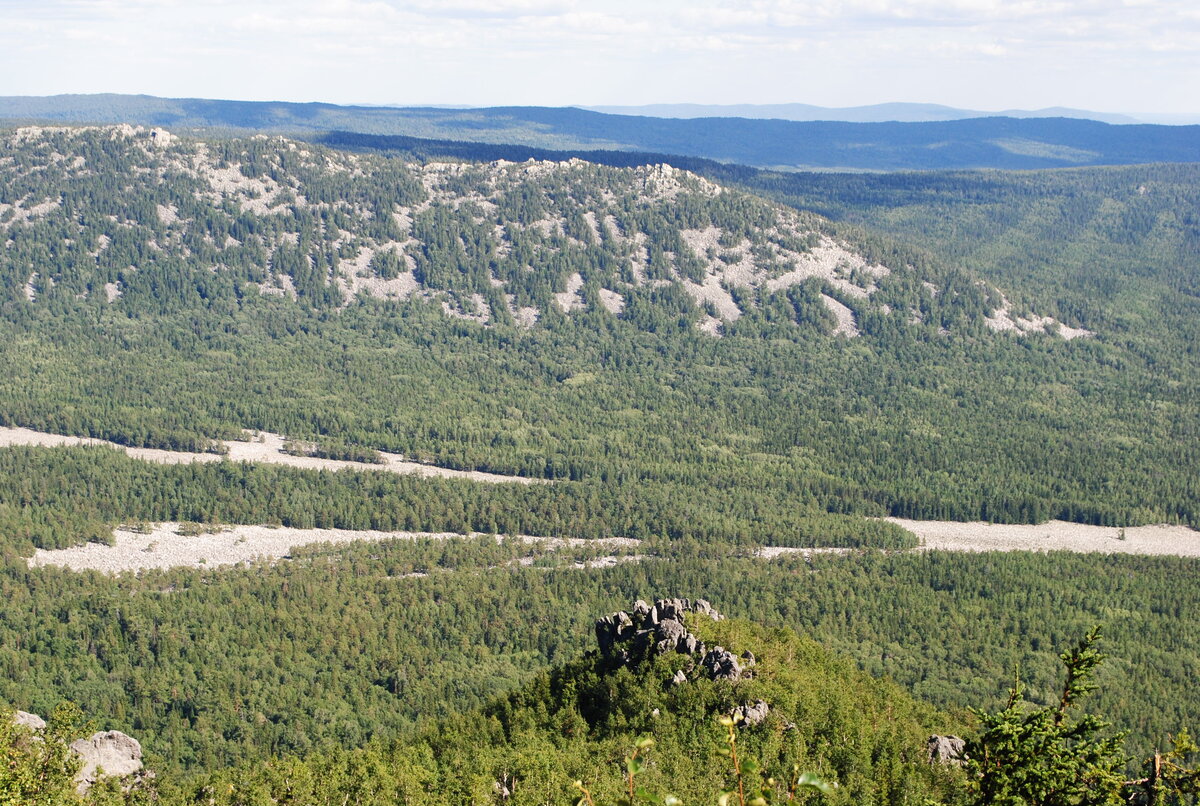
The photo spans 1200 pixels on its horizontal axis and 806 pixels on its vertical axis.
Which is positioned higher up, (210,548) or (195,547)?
(195,547)

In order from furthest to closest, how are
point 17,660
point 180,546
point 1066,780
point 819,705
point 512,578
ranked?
point 180,546, point 512,578, point 17,660, point 819,705, point 1066,780

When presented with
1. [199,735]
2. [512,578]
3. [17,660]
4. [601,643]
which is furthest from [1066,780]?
[512,578]

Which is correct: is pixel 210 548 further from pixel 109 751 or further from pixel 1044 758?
pixel 1044 758

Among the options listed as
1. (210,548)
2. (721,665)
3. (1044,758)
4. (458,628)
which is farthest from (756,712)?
(210,548)

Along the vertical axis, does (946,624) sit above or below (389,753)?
below

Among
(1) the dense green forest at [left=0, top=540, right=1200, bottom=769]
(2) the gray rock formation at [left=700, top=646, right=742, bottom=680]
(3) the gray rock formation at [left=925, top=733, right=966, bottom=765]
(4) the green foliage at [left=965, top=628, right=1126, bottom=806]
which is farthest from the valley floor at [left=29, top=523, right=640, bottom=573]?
(4) the green foliage at [left=965, top=628, right=1126, bottom=806]

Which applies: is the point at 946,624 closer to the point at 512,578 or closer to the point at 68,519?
the point at 512,578

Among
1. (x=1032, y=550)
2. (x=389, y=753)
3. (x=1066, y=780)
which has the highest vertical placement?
(x=1066, y=780)

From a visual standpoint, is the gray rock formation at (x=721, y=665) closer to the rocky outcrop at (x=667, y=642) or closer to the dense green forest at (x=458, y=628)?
the rocky outcrop at (x=667, y=642)

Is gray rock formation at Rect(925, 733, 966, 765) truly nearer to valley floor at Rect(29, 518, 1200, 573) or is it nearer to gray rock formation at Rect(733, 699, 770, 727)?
gray rock formation at Rect(733, 699, 770, 727)
